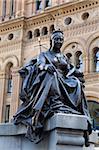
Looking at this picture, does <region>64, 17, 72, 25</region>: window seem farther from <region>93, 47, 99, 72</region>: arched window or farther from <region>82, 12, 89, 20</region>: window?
<region>93, 47, 99, 72</region>: arched window

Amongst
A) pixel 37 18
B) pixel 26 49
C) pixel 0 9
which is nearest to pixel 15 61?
pixel 26 49

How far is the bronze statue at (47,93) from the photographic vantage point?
6141 mm

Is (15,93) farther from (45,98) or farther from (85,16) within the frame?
(45,98)

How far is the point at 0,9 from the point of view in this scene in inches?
1409

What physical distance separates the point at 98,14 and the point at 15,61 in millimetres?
8165

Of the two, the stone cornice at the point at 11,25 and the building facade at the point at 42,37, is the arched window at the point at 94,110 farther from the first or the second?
the stone cornice at the point at 11,25

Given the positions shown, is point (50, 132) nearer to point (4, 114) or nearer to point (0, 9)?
point (4, 114)

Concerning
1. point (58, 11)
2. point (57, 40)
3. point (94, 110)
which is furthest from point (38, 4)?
point (57, 40)

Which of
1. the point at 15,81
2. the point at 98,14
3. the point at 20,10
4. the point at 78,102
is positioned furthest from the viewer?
the point at 20,10

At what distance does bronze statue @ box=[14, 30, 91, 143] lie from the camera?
6.14 meters

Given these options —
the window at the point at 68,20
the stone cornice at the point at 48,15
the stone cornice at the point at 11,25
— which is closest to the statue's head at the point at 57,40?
the stone cornice at the point at 48,15

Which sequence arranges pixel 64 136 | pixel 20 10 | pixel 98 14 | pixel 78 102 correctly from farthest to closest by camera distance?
pixel 20 10 → pixel 98 14 → pixel 78 102 → pixel 64 136

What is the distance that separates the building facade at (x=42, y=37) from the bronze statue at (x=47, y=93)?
64.0ft

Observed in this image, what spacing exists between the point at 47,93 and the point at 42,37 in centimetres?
2511
